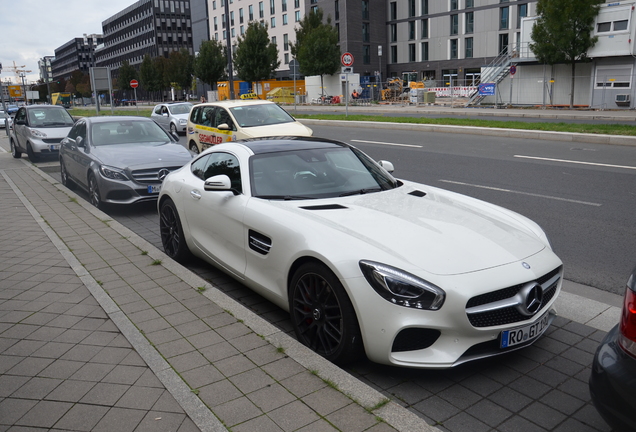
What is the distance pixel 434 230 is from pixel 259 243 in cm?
137

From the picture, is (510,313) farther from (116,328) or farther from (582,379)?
(116,328)

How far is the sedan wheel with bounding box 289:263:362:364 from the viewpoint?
3.54 metres

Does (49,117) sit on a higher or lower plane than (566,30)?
lower

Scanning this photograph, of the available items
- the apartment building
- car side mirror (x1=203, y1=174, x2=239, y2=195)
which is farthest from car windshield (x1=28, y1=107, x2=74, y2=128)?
the apartment building

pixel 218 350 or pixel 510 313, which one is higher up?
pixel 510 313

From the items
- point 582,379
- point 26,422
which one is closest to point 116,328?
point 26,422

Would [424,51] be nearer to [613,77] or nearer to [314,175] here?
[613,77]

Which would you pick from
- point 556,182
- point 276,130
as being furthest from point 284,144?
point 276,130

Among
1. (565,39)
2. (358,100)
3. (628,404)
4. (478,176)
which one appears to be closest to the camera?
(628,404)

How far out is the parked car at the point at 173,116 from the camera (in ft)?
81.4

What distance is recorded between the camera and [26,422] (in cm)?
303

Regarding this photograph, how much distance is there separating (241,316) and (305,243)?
858 millimetres

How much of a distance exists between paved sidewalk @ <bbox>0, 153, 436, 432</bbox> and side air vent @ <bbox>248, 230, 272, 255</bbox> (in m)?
0.49

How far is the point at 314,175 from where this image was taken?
4.95 m
